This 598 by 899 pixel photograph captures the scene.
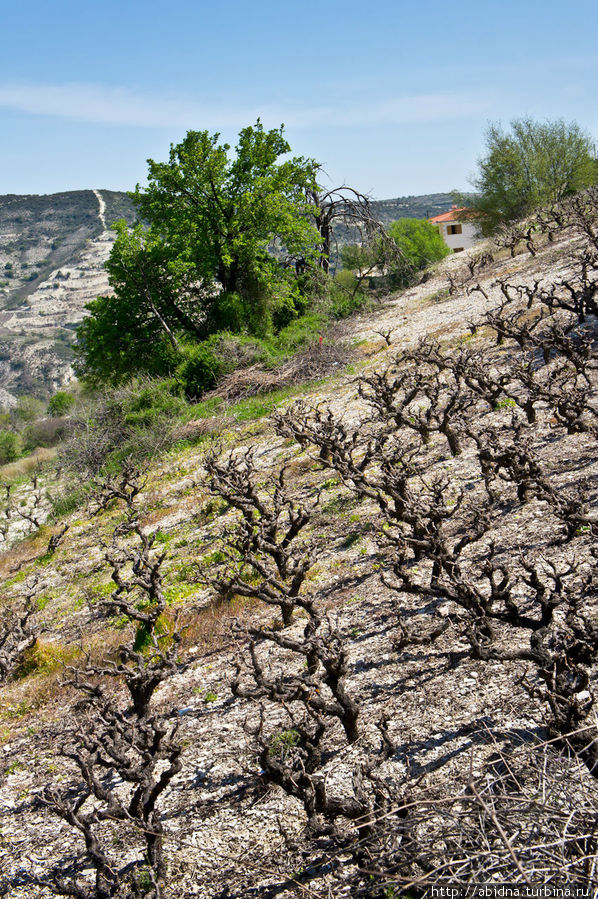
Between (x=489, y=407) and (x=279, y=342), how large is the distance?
1392 cm

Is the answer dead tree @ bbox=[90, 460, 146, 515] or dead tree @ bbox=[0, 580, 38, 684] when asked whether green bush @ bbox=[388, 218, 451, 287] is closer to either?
dead tree @ bbox=[90, 460, 146, 515]

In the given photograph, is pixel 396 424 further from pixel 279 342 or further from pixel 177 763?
pixel 279 342

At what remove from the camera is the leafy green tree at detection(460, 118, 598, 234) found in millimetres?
37562

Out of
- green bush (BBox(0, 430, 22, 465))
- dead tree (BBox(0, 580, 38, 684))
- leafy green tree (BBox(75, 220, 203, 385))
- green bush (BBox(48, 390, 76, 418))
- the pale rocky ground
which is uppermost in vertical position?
the pale rocky ground

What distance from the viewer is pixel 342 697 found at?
5008mm

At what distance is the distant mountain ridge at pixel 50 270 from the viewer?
78250 mm

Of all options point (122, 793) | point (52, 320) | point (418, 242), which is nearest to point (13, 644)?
point (122, 793)

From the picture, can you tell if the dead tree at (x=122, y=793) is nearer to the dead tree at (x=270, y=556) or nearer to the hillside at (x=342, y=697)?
the hillside at (x=342, y=697)

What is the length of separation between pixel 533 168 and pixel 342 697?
40024 millimetres

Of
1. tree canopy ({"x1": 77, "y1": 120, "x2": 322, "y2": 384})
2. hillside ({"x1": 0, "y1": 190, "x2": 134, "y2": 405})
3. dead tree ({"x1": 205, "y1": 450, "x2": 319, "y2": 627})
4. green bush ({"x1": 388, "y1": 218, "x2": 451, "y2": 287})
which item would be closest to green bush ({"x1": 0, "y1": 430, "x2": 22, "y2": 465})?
tree canopy ({"x1": 77, "y1": 120, "x2": 322, "y2": 384})

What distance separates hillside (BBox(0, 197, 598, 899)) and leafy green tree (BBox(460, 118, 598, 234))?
29.5 meters

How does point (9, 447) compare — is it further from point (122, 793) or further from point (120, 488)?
point (122, 793)

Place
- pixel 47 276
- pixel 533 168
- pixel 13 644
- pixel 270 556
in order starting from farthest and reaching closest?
pixel 47 276 → pixel 533 168 → pixel 270 556 → pixel 13 644

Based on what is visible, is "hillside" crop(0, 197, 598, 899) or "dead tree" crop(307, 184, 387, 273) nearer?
"hillside" crop(0, 197, 598, 899)
